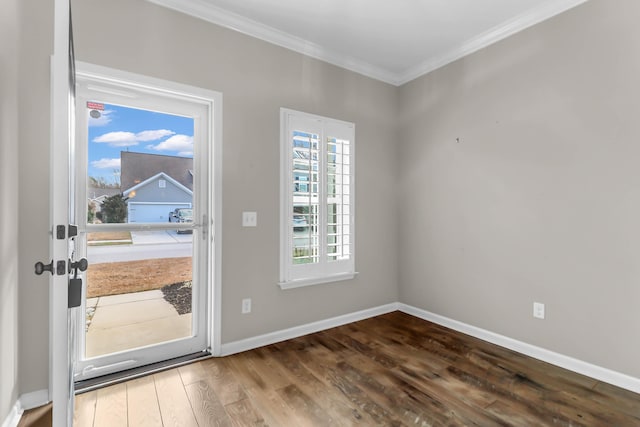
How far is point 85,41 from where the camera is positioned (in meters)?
2.06

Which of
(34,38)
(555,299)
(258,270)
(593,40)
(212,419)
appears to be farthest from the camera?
(258,270)

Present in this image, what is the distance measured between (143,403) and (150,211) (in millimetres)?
1260

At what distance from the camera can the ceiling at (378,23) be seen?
2418 mm

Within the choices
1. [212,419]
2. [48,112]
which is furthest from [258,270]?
[48,112]

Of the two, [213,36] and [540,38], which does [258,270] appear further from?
[540,38]

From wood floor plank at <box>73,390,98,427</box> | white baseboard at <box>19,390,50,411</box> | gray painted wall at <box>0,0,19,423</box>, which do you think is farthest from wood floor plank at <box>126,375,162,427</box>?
gray painted wall at <box>0,0,19,423</box>

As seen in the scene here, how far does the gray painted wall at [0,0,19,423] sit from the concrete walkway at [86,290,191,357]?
0.44 metres

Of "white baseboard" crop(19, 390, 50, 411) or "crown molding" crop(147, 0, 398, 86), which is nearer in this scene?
"white baseboard" crop(19, 390, 50, 411)

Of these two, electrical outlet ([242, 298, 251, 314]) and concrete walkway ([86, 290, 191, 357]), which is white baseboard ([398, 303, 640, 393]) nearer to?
electrical outlet ([242, 298, 251, 314])

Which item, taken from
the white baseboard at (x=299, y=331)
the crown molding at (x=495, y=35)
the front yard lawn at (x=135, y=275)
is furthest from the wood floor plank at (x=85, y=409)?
the crown molding at (x=495, y=35)

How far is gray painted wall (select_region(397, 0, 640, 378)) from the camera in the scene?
2.12 m

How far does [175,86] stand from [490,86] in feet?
8.67

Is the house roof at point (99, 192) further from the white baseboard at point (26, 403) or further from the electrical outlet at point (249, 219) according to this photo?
the white baseboard at point (26, 403)

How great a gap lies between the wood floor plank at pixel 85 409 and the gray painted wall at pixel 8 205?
1.00ft
